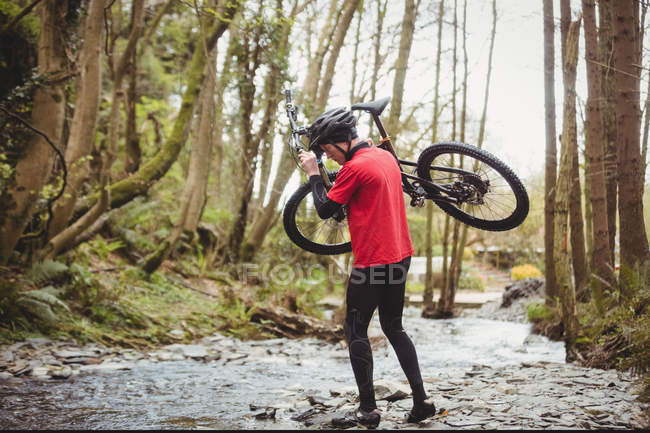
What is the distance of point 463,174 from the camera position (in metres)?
4.65

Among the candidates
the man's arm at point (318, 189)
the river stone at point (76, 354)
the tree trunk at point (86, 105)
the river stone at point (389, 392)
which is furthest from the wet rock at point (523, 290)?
the man's arm at point (318, 189)

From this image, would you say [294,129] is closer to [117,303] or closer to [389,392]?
[389,392]

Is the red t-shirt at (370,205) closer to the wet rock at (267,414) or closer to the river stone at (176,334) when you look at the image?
the wet rock at (267,414)

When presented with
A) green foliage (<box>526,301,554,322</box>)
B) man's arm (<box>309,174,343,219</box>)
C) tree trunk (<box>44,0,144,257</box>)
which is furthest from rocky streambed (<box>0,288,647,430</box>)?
green foliage (<box>526,301,554,322</box>)

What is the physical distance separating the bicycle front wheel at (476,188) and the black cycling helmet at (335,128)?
3.34ft

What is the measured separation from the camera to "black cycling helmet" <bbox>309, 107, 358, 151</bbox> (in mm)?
3725

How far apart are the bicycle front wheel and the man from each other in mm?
857

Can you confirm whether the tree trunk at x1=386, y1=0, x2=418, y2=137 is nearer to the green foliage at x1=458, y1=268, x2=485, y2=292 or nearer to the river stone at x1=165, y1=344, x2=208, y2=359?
the river stone at x1=165, y1=344, x2=208, y2=359

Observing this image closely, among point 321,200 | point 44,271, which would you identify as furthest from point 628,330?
point 44,271

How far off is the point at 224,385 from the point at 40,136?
459 centimetres

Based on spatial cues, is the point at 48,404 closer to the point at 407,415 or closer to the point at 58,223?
the point at 407,415

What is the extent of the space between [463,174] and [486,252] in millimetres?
24880

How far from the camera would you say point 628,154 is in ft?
Answer: 22.6

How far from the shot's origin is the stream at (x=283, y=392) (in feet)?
13.5
